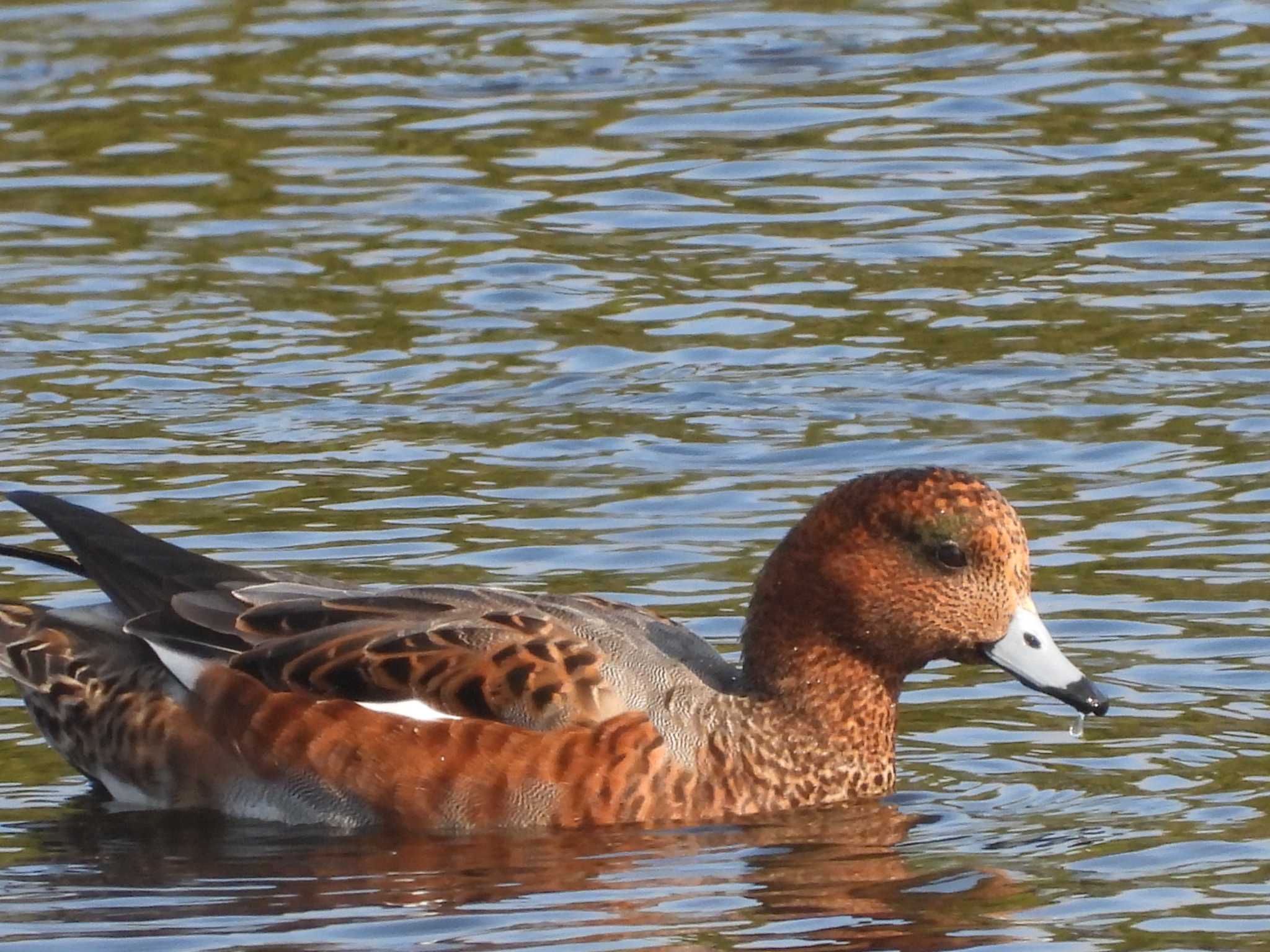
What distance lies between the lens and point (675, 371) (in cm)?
1162

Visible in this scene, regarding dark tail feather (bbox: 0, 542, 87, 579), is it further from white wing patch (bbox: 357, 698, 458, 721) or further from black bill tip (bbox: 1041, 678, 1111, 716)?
black bill tip (bbox: 1041, 678, 1111, 716)

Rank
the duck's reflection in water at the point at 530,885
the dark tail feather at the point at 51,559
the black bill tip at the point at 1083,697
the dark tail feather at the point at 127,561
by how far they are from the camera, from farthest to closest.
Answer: the dark tail feather at the point at 51,559 → the dark tail feather at the point at 127,561 → the black bill tip at the point at 1083,697 → the duck's reflection in water at the point at 530,885

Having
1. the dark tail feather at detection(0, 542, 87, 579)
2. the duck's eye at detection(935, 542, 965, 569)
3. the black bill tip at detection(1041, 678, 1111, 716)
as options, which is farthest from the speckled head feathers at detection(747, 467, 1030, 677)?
the dark tail feather at detection(0, 542, 87, 579)

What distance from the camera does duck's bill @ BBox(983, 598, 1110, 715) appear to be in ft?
25.8

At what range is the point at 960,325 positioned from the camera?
11.9m

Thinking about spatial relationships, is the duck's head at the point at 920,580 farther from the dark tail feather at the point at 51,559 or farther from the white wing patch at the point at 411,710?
the dark tail feather at the point at 51,559

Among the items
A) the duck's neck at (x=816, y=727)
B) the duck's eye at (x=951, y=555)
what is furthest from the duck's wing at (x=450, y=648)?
the duck's eye at (x=951, y=555)

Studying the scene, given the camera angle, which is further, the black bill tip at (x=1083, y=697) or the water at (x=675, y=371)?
the black bill tip at (x=1083, y=697)

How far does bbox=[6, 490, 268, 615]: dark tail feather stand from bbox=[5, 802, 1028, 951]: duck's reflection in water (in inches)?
25.1

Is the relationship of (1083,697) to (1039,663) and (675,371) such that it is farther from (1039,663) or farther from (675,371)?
(675,371)

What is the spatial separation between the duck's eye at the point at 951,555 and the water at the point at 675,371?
0.54 m

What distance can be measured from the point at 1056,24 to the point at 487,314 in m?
4.83

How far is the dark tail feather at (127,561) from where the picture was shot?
8516 millimetres

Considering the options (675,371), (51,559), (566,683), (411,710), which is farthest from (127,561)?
(675,371)
